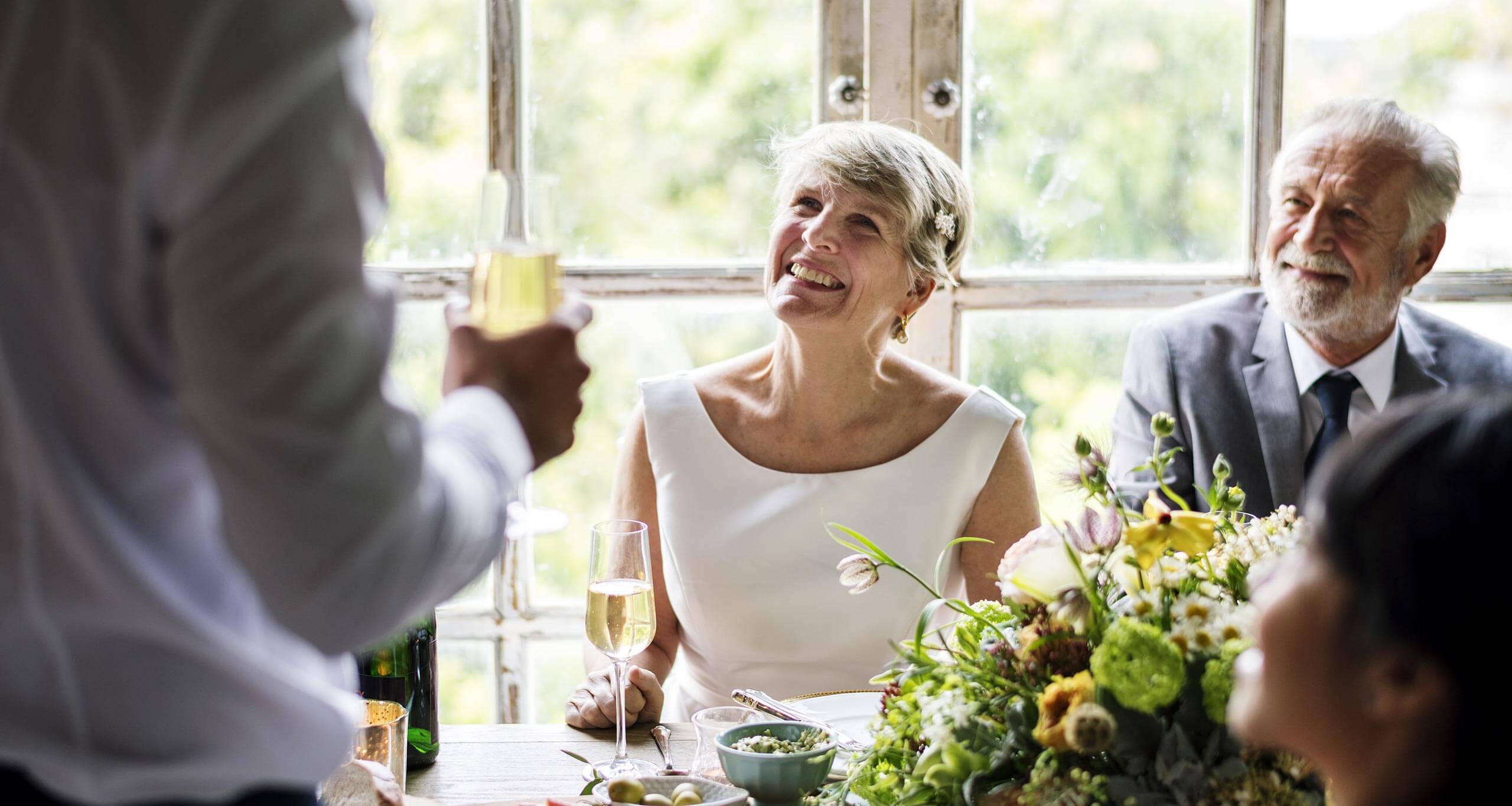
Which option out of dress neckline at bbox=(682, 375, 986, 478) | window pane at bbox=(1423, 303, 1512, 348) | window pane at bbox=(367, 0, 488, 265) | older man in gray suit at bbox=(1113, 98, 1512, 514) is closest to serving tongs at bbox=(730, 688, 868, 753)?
dress neckline at bbox=(682, 375, 986, 478)

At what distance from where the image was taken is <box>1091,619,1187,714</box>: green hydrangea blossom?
0.95 m

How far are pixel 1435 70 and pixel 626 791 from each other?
8.28ft

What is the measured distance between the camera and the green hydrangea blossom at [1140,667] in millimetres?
946

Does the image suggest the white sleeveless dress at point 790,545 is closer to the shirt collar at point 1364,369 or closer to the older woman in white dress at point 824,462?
the older woman in white dress at point 824,462

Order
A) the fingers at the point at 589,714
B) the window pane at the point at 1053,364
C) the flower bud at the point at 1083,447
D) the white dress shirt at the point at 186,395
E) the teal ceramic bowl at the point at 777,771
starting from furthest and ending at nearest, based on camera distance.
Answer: the window pane at the point at 1053,364
the fingers at the point at 589,714
the teal ceramic bowl at the point at 777,771
the flower bud at the point at 1083,447
the white dress shirt at the point at 186,395

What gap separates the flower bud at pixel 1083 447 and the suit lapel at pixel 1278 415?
134 cm

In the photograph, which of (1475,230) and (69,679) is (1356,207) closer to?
(1475,230)

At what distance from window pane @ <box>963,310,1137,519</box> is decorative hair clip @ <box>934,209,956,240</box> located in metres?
0.51

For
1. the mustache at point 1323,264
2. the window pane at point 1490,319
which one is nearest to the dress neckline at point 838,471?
the mustache at point 1323,264

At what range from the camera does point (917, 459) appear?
216cm

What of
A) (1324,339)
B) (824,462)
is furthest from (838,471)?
(1324,339)

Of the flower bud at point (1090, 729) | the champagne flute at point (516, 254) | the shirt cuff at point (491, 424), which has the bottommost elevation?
the flower bud at point (1090, 729)

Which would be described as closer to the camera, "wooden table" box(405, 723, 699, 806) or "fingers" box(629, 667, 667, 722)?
"wooden table" box(405, 723, 699, 806)

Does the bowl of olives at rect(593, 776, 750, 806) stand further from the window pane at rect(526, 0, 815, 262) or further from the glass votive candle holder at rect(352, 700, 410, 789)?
the window pane at rect(526, 0, 815, 262)
